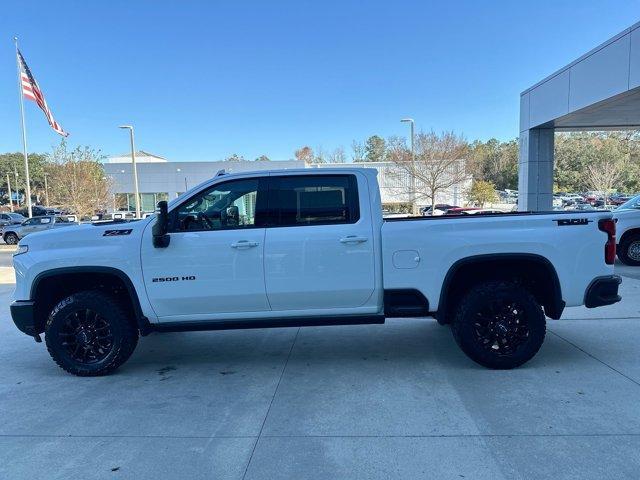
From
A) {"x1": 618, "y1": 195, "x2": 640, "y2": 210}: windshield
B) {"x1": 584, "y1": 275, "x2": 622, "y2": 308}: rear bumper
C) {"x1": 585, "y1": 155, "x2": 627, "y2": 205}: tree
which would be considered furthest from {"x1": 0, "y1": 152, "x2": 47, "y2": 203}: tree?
{"x1": 584, "y1": 275, "x2": 622, "y2": 308}: rear bumper

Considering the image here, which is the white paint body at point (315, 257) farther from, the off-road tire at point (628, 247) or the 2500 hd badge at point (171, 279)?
the off-road tire at point (628, 247)

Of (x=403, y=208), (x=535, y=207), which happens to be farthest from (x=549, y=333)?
(x=403, y=208)

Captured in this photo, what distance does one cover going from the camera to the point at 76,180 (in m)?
34.1

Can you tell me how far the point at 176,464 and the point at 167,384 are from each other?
4.99 ft

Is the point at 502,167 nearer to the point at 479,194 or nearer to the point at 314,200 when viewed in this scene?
the point at 479,194

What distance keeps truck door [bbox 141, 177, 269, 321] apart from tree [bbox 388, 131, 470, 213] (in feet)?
86.3

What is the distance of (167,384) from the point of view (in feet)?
15.0

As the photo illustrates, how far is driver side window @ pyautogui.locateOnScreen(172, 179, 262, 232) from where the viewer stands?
4621 millimetres

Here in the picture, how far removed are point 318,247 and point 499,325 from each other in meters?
1.89

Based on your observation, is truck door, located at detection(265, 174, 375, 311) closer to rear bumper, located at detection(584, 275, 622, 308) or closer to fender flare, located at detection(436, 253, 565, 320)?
fender flare, located at detection(436, 253, 565, 320)

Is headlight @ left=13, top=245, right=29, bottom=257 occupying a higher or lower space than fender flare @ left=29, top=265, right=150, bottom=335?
higher

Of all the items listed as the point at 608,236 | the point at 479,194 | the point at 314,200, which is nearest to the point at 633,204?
the point at 608,236

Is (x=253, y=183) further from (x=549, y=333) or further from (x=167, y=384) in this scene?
(x=549, y=333)

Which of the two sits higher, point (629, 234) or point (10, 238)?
point (629, 234)
